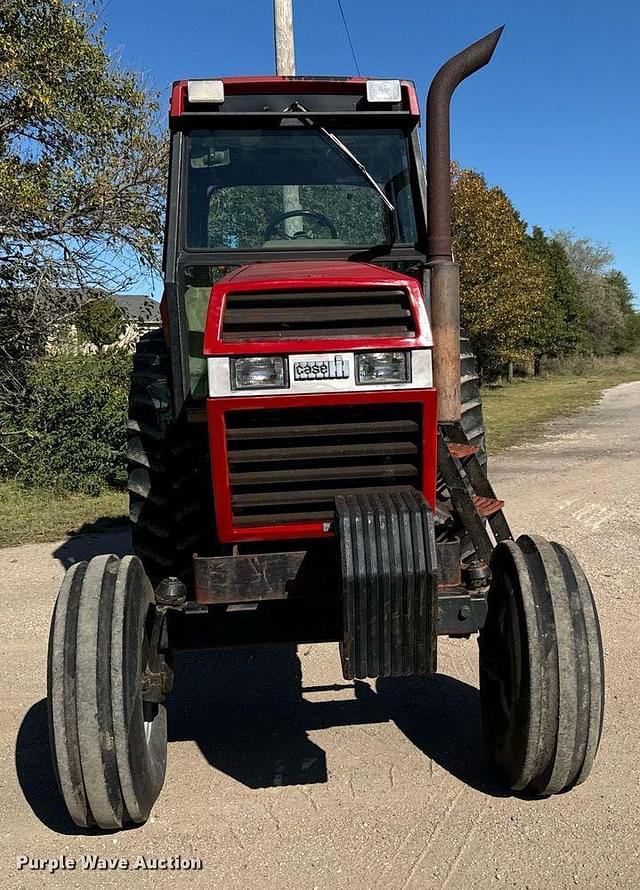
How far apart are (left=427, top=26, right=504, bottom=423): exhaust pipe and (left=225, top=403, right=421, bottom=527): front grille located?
219 mm

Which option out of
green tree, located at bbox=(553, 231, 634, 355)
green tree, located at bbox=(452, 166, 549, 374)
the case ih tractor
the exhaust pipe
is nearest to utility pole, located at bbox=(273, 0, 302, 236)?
the case ih tractor

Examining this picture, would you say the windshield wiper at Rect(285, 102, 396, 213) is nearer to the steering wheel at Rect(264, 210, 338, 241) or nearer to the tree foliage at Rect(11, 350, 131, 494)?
the steering wheel at Rect(264, 210, 338, 241)

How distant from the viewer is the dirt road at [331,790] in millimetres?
2953

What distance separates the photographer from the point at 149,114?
33.7ft

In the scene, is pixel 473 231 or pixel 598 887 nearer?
pixel 598 887

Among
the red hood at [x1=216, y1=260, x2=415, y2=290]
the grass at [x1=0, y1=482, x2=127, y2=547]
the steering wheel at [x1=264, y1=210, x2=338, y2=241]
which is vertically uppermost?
the steering wheel at [x1=264, y1=210, x2=338, y2=241]

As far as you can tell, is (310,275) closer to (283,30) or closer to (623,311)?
(283,30)

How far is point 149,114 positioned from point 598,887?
386 inches

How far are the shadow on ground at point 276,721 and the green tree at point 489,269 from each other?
2062cm

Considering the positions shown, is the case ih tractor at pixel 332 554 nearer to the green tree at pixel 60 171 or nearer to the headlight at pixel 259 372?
the headlight at pixel 259 372

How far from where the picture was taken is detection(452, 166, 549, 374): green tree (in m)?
24.7

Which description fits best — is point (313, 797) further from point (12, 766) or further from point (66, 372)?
point (66, 372)

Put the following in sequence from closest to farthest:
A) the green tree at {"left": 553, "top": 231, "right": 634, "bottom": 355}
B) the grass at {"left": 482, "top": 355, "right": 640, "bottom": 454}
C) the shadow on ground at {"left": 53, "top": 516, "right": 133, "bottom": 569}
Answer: the shadow on ground at {"left": 53, "top": 516, "right": 133, "bottom": 569}, the grass at {"left": 482, "top": 355, "right": 640, "bottom": 454}, the green tree at {"left": 553, "top": 231, "right": 634, "bottom": 355}

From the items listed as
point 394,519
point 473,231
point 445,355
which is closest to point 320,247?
point 445,355
